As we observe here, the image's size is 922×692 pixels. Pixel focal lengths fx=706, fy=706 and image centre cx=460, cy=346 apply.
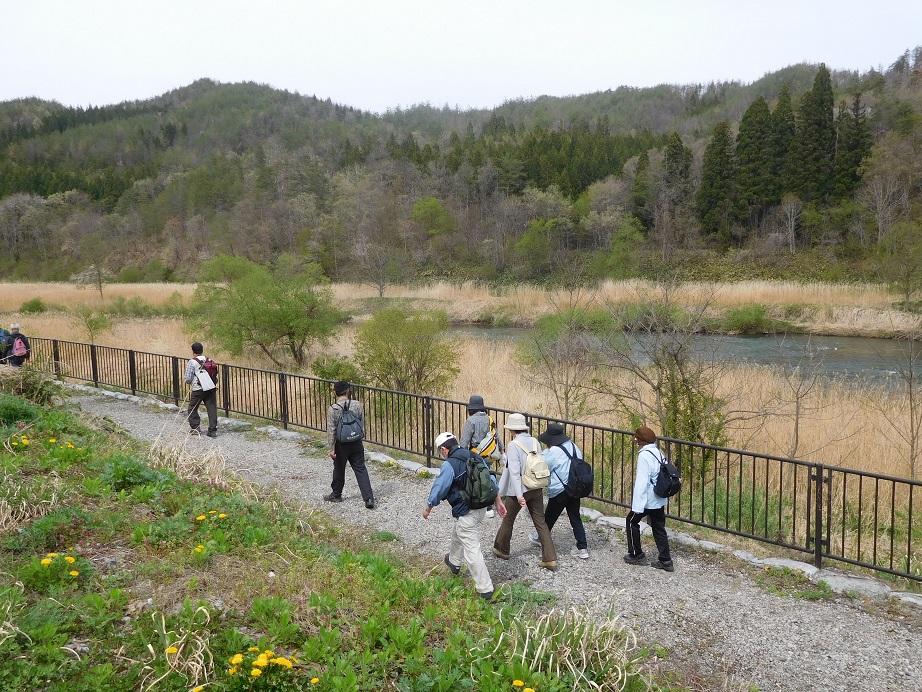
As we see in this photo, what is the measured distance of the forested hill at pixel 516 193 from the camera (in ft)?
193

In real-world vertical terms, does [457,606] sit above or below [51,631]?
below

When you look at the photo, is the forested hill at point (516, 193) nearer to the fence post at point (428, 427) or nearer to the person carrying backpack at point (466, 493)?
the fence post at point (428, 427)

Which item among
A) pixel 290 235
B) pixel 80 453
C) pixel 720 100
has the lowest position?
pixel 80 453

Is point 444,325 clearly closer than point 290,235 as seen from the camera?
Yes

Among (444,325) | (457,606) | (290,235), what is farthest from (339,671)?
(290,235)

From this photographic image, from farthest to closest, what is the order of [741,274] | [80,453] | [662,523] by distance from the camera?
[741,274] < [80,453] < [662,523]

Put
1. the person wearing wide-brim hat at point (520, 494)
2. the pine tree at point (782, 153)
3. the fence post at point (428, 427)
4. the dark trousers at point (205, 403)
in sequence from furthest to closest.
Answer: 1. the pine tree at point (782, 153)
2. the dark trousers at point (205, 403)
3. the fence post at point (428, 427)
4. the person wearing wide-brim hat at point (520, 494)

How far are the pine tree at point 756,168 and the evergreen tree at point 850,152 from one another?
17.3 ft

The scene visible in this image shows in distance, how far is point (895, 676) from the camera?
4793 millimetres

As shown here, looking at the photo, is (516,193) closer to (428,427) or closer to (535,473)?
(428,427)

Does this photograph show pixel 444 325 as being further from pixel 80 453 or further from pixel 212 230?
pixel 212 230

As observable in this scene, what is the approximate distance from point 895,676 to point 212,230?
93000mm

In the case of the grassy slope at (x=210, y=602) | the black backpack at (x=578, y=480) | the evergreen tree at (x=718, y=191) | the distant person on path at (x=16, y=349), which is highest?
the evergreen tree at (x=718, y=191)

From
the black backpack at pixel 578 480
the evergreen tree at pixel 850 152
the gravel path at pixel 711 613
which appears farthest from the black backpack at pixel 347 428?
the evergreen tree at pixel 850 152
